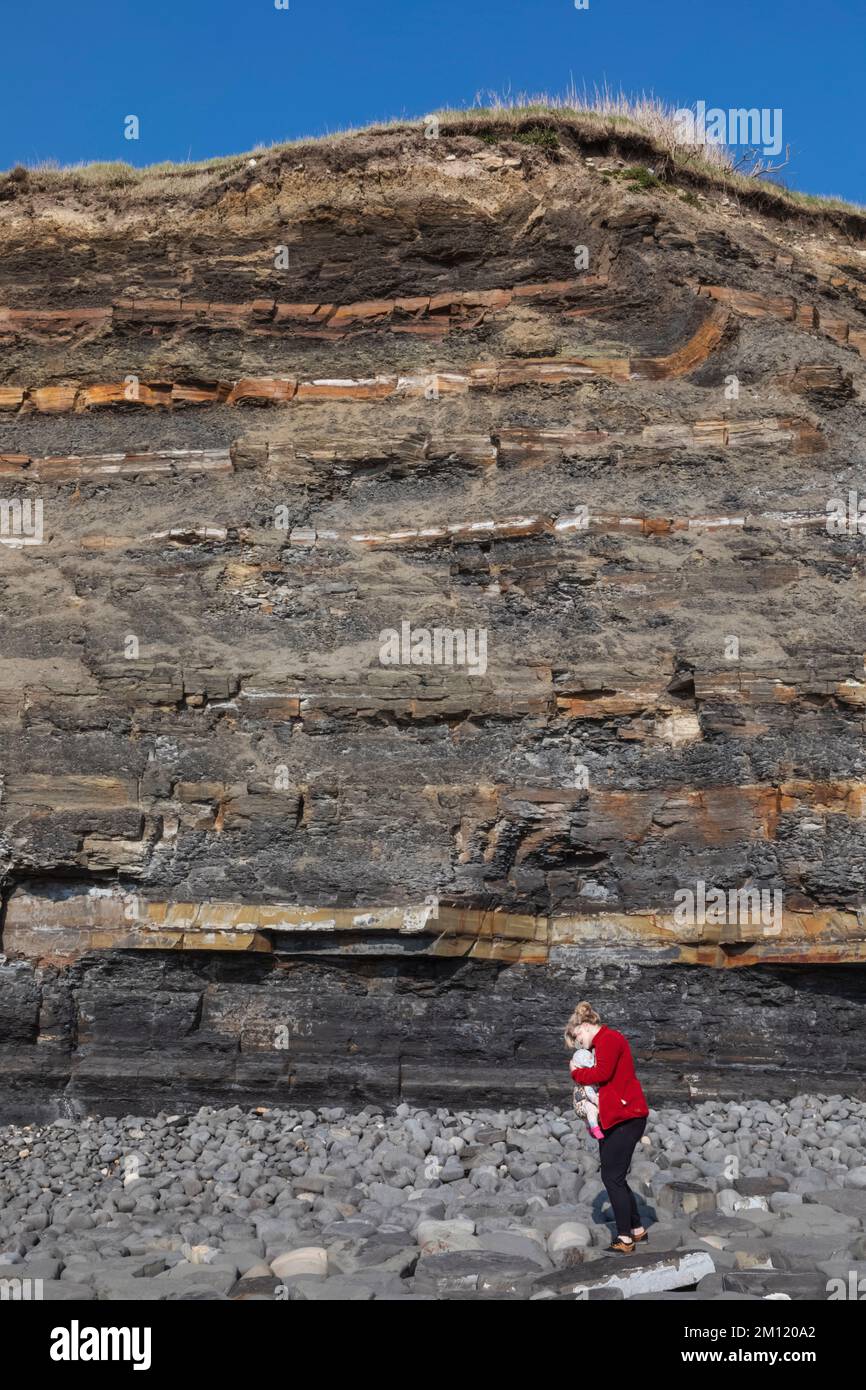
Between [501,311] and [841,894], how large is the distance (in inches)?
380

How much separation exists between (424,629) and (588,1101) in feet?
20.4

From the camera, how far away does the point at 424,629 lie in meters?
11.8

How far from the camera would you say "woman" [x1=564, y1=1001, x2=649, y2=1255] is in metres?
6.36

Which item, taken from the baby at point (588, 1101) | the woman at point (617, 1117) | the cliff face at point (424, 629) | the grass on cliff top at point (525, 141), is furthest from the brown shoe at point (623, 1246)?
the grass on cliff top at point (525, 141)

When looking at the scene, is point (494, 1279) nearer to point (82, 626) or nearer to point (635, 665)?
point (635, 665)

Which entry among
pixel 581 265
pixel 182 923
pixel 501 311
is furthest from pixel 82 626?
pixel 581 265

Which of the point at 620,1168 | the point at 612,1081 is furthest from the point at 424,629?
the point at 620,1168

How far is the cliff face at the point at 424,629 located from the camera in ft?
30.5

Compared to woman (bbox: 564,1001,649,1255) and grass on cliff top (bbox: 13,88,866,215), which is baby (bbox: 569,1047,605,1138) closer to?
woman (bbox: 564,1001,649,1255)

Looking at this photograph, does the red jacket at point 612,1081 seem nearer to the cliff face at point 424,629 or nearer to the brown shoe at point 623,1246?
the brown shoe at point 623,1246

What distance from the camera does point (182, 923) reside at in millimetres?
9328

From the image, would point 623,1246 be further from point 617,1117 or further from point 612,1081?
point 612,1081

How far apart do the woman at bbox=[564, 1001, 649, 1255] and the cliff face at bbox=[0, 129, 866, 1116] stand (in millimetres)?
2565

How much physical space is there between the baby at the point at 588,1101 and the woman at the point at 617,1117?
3 centimetres
